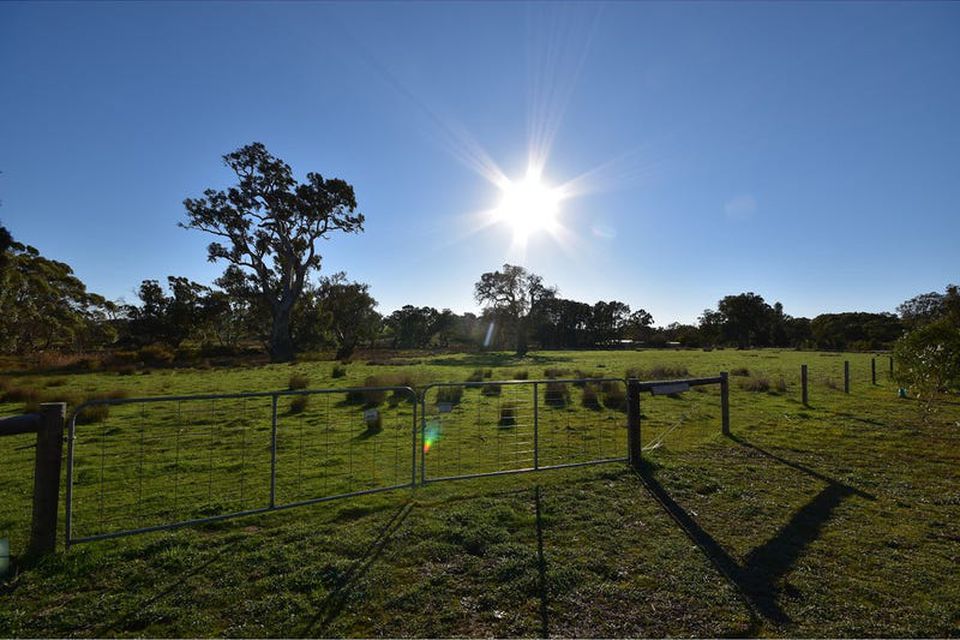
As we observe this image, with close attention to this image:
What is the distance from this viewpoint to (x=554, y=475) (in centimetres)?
684

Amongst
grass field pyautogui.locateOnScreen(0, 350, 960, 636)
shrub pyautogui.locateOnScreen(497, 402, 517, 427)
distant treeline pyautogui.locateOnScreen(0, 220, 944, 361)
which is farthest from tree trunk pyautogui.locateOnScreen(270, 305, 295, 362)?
grass field pyautogui.locateOnScreen(0, 350, 960, 636)

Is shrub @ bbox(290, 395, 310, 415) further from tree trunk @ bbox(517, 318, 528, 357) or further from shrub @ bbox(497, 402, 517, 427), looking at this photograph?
tree trunk @ bbox(517, 318, 528, 357)

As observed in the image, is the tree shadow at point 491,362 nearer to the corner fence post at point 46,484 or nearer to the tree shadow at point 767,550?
the tree shadow at point 767,550

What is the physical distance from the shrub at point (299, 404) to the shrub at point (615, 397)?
932 centimetres

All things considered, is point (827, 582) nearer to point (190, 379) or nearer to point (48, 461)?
point (48, 461)

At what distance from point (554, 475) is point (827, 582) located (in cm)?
358

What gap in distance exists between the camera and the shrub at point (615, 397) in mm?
14159

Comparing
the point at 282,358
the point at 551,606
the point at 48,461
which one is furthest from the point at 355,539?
the point at 282,358

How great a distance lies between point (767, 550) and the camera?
14.3 ft

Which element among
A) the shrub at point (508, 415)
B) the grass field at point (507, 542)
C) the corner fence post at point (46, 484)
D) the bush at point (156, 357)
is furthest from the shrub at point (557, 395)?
the bush at point (156, 357)

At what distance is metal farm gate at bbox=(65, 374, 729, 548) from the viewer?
5.50 metres

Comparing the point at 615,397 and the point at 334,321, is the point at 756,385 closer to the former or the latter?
the point at 615,397

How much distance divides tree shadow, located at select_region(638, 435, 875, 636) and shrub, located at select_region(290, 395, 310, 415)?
31.5 feet

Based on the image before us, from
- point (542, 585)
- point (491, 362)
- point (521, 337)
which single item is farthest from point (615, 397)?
point (521, 337)
